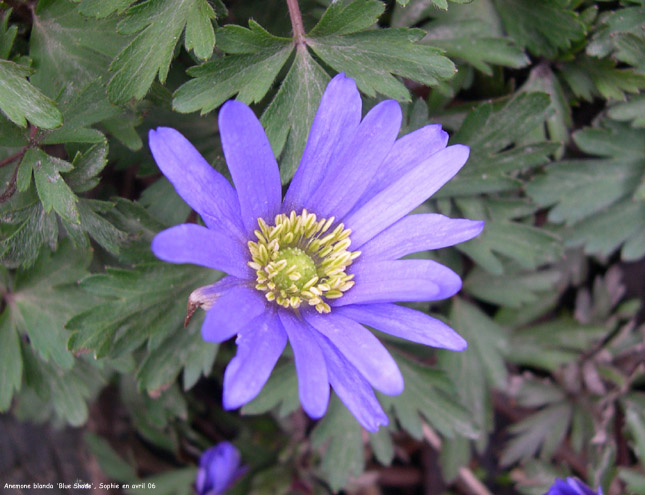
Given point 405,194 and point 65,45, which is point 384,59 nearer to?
point 405,194

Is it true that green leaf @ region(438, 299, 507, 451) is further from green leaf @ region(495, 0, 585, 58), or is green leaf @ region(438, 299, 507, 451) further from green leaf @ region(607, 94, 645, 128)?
green leaf @ region(495, 0, 585, 58)

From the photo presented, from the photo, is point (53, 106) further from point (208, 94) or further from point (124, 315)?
point (124, 315)

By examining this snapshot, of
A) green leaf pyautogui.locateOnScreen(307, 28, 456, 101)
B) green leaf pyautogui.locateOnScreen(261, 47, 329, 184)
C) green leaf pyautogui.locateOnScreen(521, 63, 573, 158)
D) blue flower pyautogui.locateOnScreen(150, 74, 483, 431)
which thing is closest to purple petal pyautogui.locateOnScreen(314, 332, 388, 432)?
blue flower pyautogui.locateOnScreen(150, 74, 483, 431)

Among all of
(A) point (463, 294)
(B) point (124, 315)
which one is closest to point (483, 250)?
(A) point (463, 294)

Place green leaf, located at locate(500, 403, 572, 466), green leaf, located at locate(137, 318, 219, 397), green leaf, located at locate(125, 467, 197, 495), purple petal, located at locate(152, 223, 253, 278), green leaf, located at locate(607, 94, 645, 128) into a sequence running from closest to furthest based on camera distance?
purple petal, located at locate(152, 223, 253, 278) < green leaf, located at locate(137, 318, 219, 397) < green leaf, located at locate(607, 94, 645, 128) < green leaf, located at locate(125, 467, 197, 495) < green leaf, located at locate(500, 403, 572, 466)

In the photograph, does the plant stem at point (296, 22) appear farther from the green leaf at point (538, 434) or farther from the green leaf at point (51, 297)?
the green leaf at point (538, 434)

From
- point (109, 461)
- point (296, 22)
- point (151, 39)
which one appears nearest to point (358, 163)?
point (296, 22)
